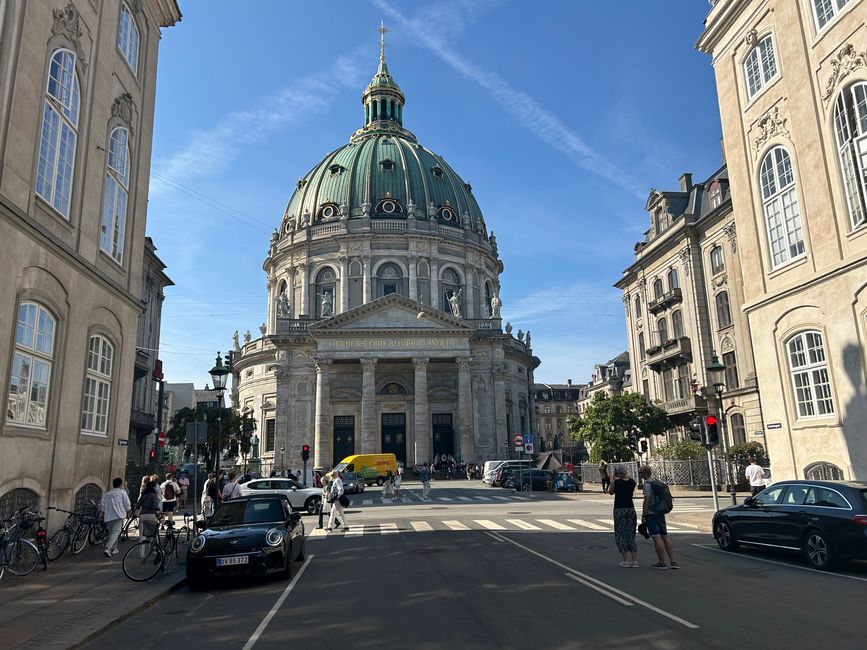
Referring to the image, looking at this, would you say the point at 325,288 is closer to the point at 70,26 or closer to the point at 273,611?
the point at 70,26

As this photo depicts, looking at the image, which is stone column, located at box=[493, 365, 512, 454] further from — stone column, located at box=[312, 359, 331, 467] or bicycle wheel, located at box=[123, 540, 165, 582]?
bicycle wheel, located at box=[123, 540, 165, 582]

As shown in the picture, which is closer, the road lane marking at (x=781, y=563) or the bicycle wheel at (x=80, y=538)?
the road lane marking at (x=781, y=563)

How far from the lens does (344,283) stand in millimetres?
67625

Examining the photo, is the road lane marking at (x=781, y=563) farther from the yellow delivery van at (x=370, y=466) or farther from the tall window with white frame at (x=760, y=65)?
the yellow delivery van at (x=370, y=466)

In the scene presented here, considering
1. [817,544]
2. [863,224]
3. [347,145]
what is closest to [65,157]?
[817,544]

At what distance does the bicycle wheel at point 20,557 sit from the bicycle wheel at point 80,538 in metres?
2.40

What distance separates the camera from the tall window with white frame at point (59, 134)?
1498 centimetres

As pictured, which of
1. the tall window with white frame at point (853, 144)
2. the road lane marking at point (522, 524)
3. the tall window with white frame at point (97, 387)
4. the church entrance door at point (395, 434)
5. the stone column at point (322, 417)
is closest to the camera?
the tall window with white frame at point (97, 387)

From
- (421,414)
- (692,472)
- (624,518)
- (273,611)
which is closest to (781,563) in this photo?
(624,518)

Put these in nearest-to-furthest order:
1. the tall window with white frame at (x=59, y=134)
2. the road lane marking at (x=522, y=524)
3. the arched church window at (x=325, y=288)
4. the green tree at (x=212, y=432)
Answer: the tall window with white frame at (x=59, y=134) < the road lane marking at (x=522, y=524) < the green tree at (x=212, y=432) < the arched church window at (x=325, y=288)

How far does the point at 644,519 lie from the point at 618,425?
3026 cm

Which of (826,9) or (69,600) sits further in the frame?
(826,9)

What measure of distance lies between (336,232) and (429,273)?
11040mm

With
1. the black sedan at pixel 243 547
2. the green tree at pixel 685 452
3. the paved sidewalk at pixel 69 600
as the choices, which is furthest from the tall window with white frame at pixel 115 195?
the green tree at pixel 685 452
